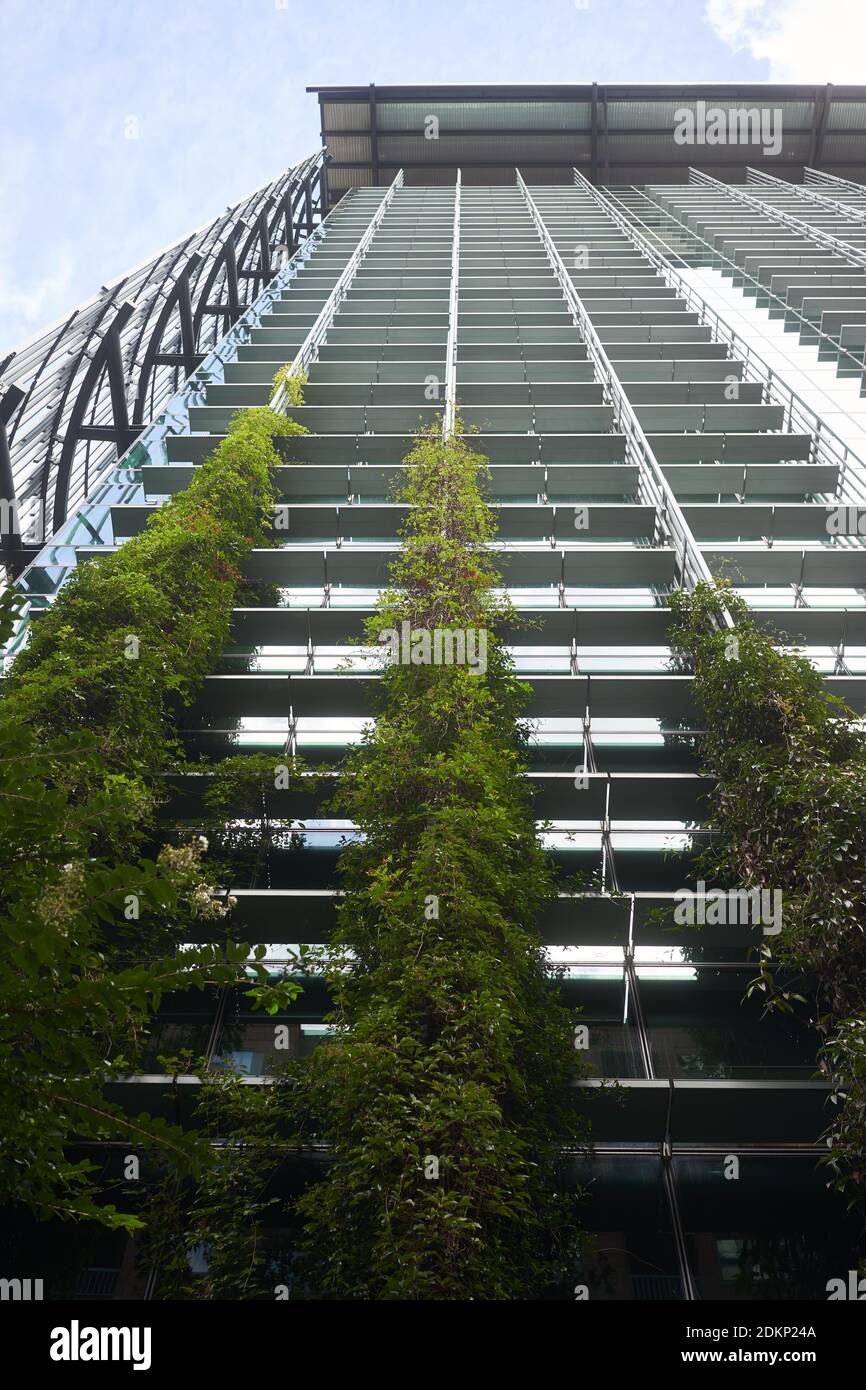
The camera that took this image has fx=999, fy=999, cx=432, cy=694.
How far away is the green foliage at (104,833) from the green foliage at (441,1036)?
1.17 metres

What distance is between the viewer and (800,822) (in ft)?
23.2

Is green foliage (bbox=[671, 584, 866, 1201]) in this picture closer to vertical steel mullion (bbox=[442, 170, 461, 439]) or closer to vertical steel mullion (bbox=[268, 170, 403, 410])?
vertical steel mullion (bbox=[442, 170, 461, 439])

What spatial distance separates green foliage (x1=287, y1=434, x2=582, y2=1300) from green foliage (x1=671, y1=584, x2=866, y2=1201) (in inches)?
62.8

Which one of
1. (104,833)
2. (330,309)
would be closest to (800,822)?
(104,833)

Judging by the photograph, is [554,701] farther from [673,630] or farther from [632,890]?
[632,890]

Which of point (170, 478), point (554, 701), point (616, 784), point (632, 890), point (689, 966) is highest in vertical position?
point (170, 478)

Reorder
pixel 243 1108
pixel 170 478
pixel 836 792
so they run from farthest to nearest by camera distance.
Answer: pixel 170 478 < pixel 836 792 < pixel 243 1108

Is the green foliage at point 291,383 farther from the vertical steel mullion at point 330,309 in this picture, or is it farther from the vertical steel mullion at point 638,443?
the vertical steel mullion at point 638,443

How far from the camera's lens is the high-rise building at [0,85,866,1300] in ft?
23.6

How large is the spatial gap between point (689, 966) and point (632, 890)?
0.91 m

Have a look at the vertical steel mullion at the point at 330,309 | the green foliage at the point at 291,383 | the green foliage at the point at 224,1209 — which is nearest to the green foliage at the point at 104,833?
the green foliage at the point at 224,1209

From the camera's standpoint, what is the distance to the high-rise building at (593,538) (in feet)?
23.6
